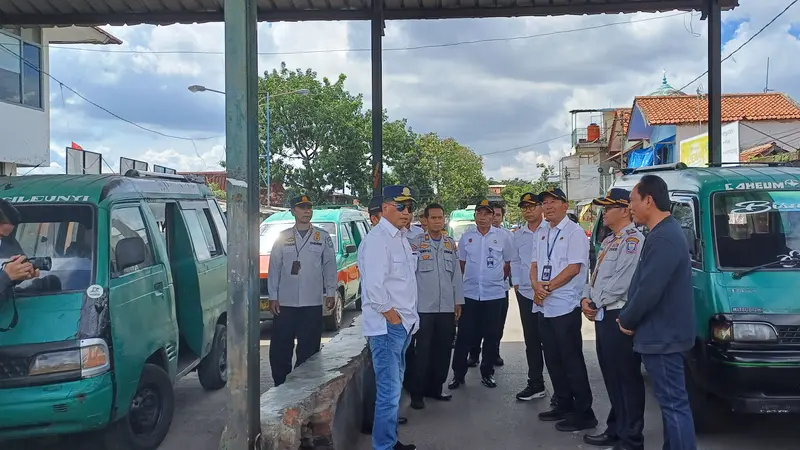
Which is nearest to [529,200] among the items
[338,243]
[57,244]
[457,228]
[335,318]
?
[57,244]

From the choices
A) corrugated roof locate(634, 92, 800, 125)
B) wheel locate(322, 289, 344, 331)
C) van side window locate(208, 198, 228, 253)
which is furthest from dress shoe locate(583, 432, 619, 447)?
corrugated roof locate(634, 92, 800, 125)

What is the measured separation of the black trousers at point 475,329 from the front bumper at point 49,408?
12.1 feet

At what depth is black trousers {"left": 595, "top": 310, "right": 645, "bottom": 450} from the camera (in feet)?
15.1

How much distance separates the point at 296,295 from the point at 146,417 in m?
1.78

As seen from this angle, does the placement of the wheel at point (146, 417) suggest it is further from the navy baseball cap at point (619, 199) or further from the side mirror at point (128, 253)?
the navy baseball cap at point (619, 199)

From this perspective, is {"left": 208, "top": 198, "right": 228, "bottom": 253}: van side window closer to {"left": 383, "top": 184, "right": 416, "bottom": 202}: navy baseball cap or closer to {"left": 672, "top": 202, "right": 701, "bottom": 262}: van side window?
{"left": 383, "top": 184, "right": 416, "bottom": 202}: navy baseball cap

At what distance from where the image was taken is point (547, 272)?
5.47m

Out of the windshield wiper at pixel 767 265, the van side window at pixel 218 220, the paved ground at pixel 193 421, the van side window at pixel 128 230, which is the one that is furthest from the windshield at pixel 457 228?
the van side window at pixel 128 230

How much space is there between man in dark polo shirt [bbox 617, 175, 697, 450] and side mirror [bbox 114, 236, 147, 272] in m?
3.51

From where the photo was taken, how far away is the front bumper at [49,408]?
158 inches

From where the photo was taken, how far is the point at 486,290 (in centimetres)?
675

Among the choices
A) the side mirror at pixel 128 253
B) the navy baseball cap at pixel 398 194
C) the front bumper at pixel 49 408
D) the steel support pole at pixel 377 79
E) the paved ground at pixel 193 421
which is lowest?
the paved ground at pixel 193 421

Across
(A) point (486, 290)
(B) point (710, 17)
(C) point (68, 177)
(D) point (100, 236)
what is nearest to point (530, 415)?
(A) point (486, 290)

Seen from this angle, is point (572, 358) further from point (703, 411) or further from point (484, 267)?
point (484, 267)
